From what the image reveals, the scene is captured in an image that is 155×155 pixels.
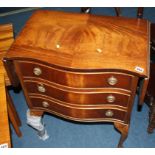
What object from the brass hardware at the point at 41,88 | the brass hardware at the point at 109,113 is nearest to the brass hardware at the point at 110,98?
the brass hardware at the point at 109,113

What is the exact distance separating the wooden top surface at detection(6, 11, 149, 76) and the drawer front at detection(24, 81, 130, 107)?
0.26 meters

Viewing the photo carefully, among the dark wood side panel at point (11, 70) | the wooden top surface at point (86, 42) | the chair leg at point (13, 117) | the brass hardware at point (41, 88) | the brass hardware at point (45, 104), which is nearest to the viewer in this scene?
the wooden top surface at point (86, 42)

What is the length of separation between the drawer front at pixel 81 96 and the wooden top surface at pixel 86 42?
257 millimetres

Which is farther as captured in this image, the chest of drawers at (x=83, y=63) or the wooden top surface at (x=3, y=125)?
the chest of drawers at (x=83, y=63)

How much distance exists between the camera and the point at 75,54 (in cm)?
155

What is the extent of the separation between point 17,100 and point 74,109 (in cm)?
110

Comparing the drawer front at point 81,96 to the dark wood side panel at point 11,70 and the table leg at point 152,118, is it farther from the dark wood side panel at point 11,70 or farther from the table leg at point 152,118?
the table leg at point 152,118

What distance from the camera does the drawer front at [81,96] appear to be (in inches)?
66.2

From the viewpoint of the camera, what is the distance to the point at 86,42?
1.62 metres

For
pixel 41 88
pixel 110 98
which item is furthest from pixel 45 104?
pixel 110 98

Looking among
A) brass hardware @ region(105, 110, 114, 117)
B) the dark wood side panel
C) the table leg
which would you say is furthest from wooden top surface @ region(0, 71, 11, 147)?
the table leg

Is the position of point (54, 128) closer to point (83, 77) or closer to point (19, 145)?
point (19, 145)

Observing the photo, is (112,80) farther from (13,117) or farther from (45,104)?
(13,117)

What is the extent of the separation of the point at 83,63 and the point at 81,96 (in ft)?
0.97
